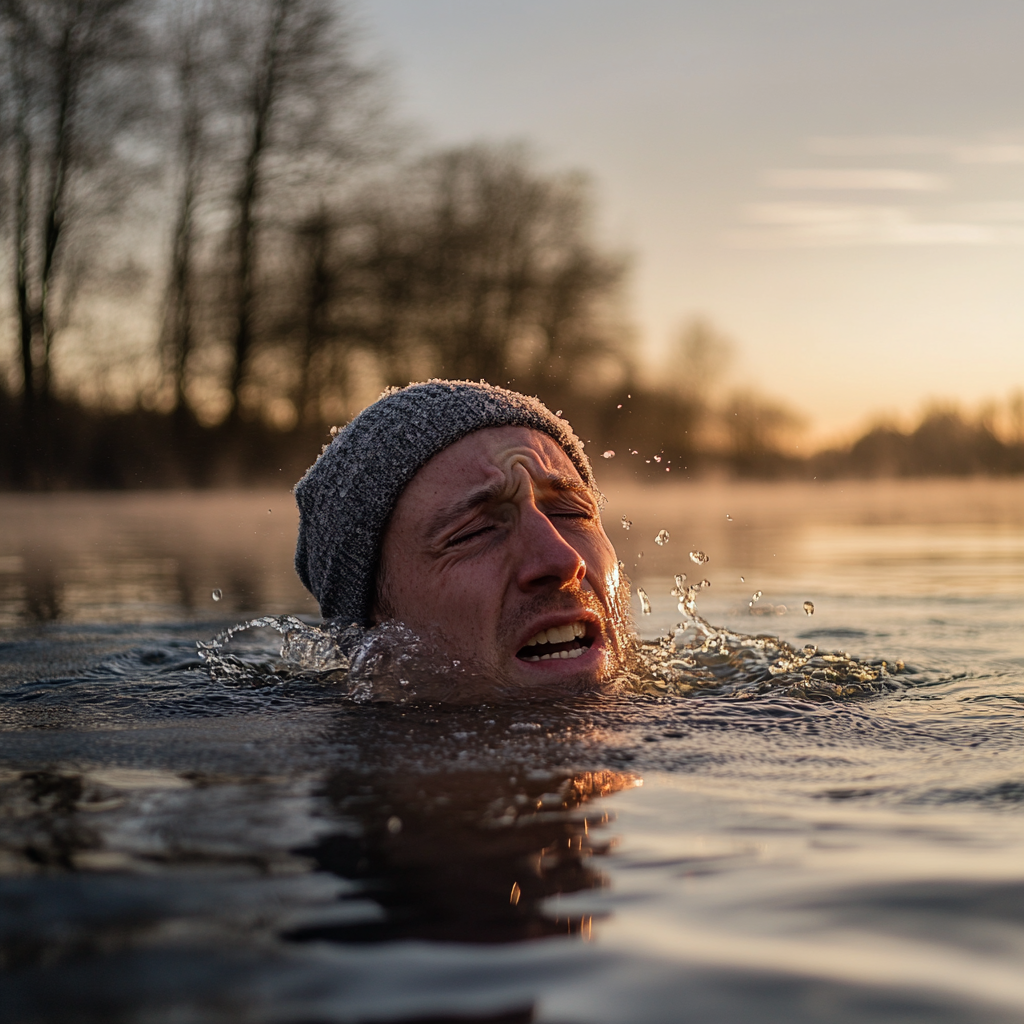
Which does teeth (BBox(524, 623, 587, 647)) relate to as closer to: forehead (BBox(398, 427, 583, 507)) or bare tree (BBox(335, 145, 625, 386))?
forehead (BBox(398, 427, 583, 507))

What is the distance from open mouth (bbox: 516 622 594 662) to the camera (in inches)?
126

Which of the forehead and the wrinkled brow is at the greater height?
the forehead

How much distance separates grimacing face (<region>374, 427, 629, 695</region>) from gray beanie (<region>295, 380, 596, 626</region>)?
59 mm

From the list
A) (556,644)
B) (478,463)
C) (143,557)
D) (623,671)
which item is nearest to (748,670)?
(623,671)

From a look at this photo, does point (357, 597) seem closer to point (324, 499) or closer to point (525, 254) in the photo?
point (324, 499)

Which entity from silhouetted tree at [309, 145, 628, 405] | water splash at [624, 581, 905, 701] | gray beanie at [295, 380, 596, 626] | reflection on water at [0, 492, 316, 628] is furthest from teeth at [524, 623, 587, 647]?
silhouetted tree at [309, 145, 628, 405]

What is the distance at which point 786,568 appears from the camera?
828 cm

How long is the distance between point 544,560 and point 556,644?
324 mm

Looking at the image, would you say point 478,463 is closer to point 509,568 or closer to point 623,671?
point 509,568

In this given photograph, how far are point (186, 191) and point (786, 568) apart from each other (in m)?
14.5

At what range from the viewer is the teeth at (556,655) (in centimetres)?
317

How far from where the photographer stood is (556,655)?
3211mm

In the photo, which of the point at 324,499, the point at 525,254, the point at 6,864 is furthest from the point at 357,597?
the point at 525,254

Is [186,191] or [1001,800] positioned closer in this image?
[1001,800]
